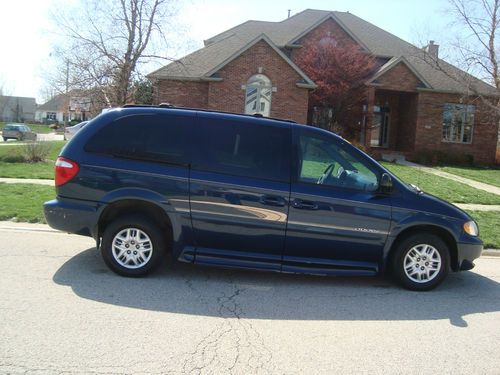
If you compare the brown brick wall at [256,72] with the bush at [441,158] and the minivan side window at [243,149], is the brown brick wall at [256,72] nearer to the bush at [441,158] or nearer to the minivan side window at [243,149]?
the bush at [441,158]

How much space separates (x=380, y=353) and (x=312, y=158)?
2.46 metres

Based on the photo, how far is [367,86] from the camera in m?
24.8

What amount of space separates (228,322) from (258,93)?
19664 mm

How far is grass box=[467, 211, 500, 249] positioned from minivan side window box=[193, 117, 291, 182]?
4756mm

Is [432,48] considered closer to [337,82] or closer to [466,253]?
[337,82]

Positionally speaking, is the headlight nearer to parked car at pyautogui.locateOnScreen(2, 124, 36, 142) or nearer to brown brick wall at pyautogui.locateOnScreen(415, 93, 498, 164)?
brown brick wall at pyautogui.locateOnScreen(415, 93, 498, 164)

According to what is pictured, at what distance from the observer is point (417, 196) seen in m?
5.68

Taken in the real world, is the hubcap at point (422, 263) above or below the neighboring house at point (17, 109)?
below

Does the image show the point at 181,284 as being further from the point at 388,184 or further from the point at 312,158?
→ the point at 388,184

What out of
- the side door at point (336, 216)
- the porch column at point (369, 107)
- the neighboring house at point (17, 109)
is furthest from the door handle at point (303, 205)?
the neighboring house at point (17, 109)

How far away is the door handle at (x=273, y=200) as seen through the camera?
5398 millimetres


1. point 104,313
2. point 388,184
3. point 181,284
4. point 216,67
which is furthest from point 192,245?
point 216,67

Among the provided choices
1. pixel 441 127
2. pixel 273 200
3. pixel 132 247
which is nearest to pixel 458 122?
pixel 441 127

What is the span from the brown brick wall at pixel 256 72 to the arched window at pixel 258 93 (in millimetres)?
203
